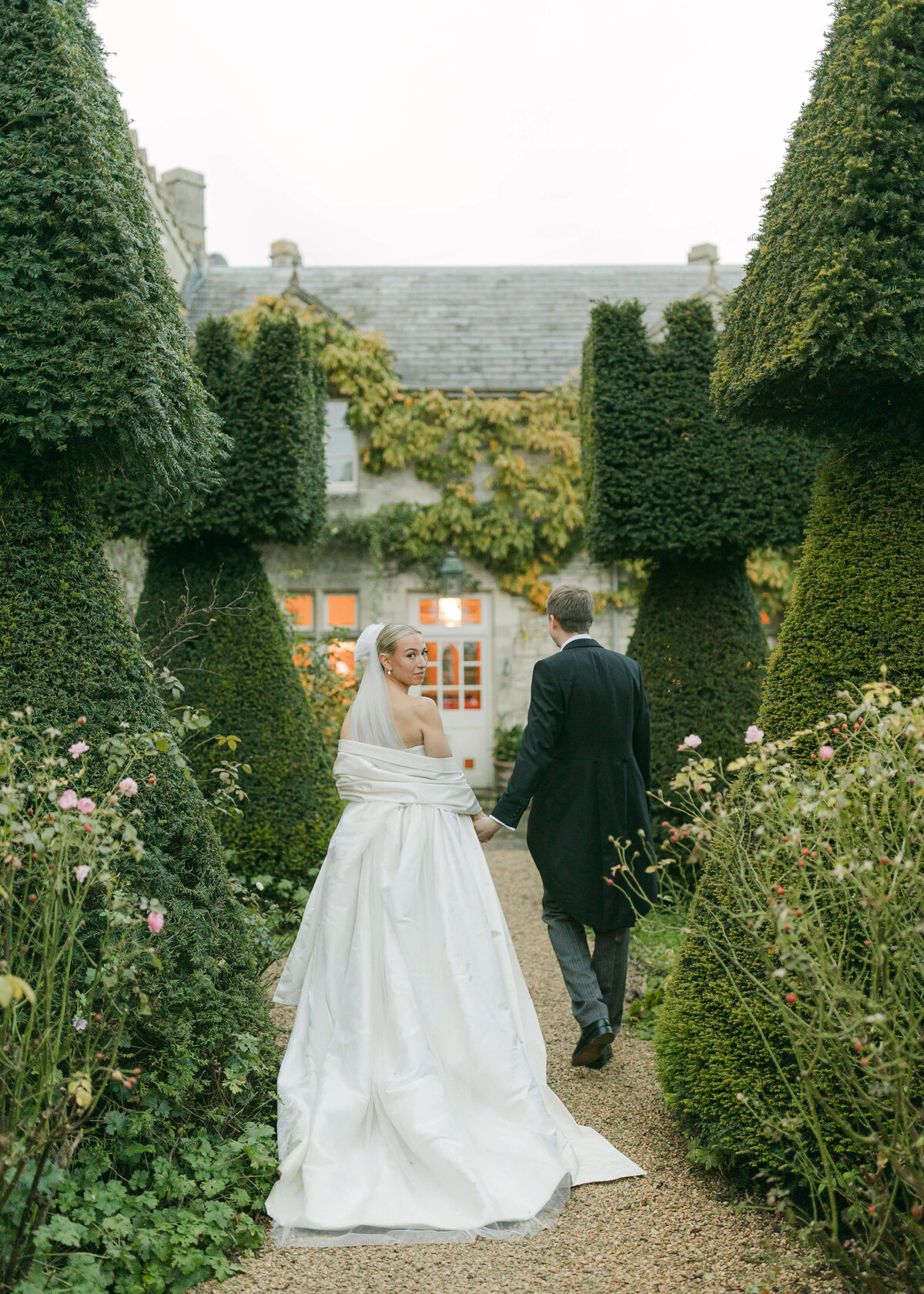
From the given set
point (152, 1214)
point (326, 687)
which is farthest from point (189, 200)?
point (152, 1214)

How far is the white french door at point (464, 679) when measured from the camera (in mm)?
12906

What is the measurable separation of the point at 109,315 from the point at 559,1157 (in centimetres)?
314

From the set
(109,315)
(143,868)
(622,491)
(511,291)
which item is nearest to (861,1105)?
(143,868)

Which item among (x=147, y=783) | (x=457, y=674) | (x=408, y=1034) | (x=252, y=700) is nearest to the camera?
(x=147, y=783)

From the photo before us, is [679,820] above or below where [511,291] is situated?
below

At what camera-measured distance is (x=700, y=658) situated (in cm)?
683

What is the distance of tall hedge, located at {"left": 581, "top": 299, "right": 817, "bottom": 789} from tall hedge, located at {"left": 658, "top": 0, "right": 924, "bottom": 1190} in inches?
121

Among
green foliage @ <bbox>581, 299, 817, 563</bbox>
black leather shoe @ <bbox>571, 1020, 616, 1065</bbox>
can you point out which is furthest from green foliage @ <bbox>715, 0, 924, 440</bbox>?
green foliage @ <bbox>581, 299, 817, 563</bbox>

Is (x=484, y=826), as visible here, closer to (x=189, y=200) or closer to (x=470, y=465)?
(x=470, y=465)

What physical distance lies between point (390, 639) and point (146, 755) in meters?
1.03

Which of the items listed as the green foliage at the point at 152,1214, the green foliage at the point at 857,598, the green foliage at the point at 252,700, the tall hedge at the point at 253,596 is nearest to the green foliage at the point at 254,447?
the tall hedge at the point at 253,596

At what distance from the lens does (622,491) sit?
22.6 feet

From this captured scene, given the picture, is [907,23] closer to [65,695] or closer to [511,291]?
[65,695]

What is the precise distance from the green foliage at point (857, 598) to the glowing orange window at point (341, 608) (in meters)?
9.77
